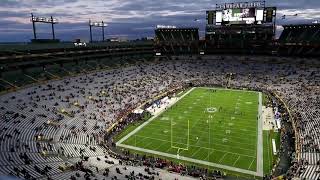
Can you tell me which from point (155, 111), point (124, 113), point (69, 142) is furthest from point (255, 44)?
point (69, 142)

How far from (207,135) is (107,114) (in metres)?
12.2

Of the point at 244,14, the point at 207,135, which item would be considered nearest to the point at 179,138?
the point at 207,135

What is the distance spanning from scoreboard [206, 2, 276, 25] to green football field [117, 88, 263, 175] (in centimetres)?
2477

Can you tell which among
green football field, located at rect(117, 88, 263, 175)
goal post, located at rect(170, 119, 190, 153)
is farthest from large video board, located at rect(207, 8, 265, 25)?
goal post, located at rect(170, 119, 190, 153)

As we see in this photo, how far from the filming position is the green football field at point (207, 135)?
27.4 meters

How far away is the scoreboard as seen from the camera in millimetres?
65500

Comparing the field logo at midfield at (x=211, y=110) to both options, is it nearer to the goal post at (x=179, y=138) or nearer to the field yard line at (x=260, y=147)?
the field yard line at (x=260, y=147)

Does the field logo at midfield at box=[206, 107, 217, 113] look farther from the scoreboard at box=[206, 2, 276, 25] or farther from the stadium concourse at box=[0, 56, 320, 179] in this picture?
the scoreboard at box=[206, 2, 276, 25]

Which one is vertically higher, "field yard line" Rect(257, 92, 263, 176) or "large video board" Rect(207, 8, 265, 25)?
"large video board" Rect(207, 8, 265, 25)

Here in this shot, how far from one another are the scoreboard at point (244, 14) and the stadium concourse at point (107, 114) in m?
8.67

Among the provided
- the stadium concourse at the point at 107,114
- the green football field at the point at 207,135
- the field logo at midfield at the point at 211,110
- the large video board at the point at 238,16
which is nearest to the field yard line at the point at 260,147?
the green football field at the point at 207,135

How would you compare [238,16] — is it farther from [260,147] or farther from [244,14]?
[260,147]

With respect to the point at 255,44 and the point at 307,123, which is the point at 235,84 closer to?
the point at 255,44

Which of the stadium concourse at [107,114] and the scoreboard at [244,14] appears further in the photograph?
the scoreboard at [244,14]
